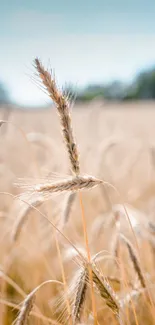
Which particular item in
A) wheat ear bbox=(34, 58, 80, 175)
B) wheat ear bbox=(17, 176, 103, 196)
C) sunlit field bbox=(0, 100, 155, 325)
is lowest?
sunlit field bbox=(0, 100, 155, 325)

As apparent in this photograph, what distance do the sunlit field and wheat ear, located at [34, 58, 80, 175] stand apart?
26 mm

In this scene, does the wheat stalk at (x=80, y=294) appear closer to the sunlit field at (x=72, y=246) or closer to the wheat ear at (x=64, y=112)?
the sunlit field at (x=72, y=246)

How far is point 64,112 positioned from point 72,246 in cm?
32

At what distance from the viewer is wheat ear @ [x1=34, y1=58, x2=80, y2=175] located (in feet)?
3.16

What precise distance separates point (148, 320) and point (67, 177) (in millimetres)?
937

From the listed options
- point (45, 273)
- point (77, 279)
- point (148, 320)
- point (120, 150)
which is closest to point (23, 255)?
point (45, 273)

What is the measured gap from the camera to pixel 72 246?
1.12 meters

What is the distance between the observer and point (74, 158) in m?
0.96

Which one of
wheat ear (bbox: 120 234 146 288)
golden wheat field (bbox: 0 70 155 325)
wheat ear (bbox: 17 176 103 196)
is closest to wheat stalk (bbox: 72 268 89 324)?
golden wheat field (bbox: 0 70 155 325)

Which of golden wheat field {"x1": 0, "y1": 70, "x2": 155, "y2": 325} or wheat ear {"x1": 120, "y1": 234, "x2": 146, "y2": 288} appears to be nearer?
golden wheat field {"x1": 0, "y1": 70, "x2": 155, "y2": 325}

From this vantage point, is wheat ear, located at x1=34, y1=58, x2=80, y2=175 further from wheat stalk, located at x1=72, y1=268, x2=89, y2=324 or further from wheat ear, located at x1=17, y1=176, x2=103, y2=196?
wheat stalk, located at x1=72, y1=268, x2=89, y2=324

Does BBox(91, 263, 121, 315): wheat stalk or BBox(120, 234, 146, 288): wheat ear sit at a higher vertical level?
BBox(91, 263, 121, 315): wheat stalk

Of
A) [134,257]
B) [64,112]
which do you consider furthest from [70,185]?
[134,257]

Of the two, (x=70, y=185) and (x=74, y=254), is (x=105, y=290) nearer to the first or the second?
(x=70, y=185)
